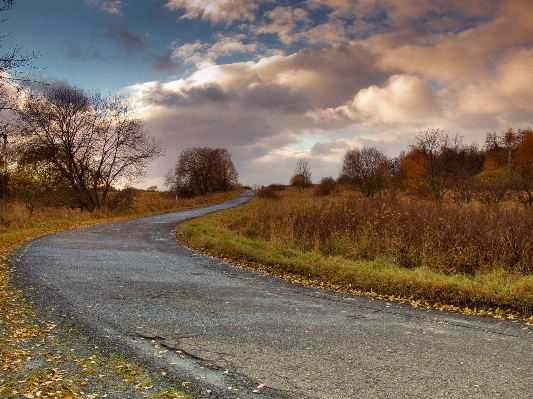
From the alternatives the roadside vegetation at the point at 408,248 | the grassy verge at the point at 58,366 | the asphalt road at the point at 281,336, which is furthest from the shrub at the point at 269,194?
the grassy verge at the point at 58,366

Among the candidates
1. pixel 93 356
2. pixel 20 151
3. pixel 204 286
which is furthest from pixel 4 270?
pixel 20 151

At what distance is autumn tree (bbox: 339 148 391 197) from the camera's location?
35.6 meters

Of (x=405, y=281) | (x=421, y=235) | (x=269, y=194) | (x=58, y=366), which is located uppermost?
(x=269, y=194)

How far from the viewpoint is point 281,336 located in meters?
6.11

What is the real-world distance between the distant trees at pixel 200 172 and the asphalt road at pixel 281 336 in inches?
2093

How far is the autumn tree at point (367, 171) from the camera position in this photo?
117 feet

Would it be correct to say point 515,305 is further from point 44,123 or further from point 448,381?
point 44,123

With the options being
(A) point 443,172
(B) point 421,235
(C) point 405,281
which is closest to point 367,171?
(A) point 443,172

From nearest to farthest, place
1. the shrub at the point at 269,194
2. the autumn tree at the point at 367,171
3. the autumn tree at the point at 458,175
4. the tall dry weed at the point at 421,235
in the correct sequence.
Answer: the tall dry weed at the point at 421,235
the autumn tree at the point at 458,175
the autumn tree at the point at 367,171
the shrub at the point at 269,194

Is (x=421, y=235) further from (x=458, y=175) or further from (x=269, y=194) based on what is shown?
(x=269, y=194)

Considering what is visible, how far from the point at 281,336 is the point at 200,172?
62.9m

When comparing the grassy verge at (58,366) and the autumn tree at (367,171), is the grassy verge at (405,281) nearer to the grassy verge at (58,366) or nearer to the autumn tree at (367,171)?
the grassy verge at (58,366)

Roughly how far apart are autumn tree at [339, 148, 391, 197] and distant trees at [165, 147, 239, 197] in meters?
27.8

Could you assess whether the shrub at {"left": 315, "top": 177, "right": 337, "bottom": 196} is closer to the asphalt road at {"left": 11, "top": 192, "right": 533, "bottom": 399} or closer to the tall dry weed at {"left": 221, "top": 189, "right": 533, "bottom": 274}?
the tall dry weed at {"left": 221, "top": 189, "right": 533, "bottom": 274}
